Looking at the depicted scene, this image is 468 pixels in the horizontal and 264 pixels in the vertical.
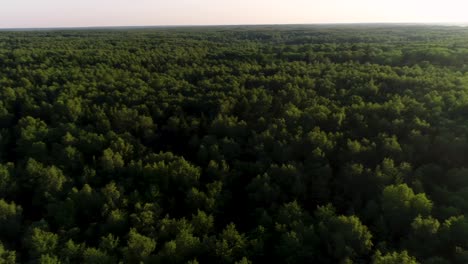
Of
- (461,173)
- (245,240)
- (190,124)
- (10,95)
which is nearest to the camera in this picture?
(245,240)

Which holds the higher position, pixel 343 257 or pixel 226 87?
pixel 226 87

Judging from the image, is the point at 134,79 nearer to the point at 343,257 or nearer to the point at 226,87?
the point at 226,87

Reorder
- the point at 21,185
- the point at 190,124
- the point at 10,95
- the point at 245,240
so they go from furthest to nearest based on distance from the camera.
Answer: the point at 10,95 < the point at 190,124 < the point at 21,185 < the point at 245,240

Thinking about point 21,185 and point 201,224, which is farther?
point 21,185

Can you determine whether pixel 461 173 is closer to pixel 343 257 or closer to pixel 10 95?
pixel 343 257

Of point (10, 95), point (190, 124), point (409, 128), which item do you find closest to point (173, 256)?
point (190, 124)

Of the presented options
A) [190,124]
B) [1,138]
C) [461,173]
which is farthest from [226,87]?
[461,173]

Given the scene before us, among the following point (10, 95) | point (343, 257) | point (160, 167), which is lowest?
point (343, 257)
